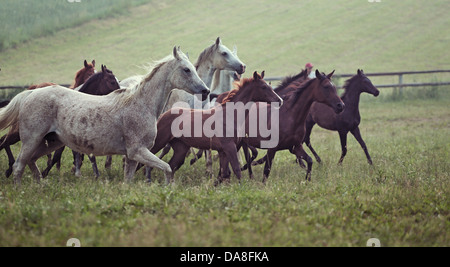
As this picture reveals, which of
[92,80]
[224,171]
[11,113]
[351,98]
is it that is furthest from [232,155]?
[351,98]

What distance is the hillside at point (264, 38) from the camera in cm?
3053

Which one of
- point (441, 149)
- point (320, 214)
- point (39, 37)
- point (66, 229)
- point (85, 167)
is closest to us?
point (66, 229)

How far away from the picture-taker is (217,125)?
23.2 feet

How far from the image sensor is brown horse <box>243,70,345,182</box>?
7.46m

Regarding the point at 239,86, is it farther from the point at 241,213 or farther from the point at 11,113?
Answer: the point at 11,113

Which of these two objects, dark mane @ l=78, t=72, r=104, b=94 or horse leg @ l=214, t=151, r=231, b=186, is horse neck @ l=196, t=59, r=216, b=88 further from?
horse leg @ l=214, t=151, r=231, b=186

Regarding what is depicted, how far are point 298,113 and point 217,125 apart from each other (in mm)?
1366

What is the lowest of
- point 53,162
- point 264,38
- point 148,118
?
point 53,162

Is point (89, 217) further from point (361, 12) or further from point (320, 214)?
point (361, 12)

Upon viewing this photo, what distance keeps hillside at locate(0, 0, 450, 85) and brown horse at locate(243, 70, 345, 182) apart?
21432 millimetres

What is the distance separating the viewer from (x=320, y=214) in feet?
16.7
